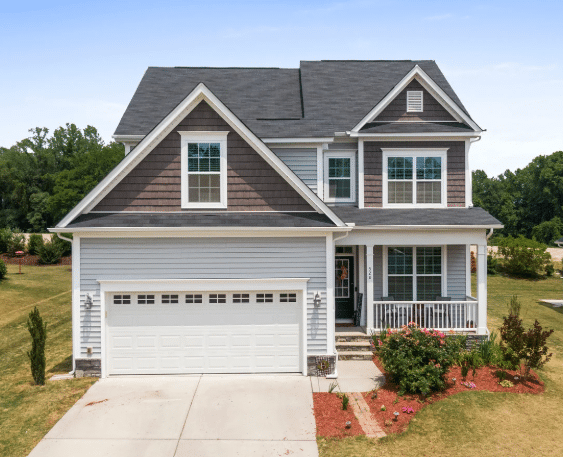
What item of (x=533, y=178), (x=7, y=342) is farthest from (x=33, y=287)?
(x=533, y=178)

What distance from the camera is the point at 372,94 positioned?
1678 centimetres

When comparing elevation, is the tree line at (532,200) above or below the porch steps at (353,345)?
above

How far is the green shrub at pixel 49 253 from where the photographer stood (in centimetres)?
3475

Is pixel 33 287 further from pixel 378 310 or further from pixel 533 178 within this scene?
pixel 533 178

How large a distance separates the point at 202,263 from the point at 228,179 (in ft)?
7.52

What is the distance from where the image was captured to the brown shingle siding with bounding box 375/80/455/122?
48.9 feet

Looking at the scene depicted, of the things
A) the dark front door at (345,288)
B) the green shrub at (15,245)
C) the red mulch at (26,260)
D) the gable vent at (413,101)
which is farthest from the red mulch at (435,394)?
the green shrub at (15,245)

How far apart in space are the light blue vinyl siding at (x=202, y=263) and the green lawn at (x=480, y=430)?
3.36m

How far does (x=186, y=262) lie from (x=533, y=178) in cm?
6638

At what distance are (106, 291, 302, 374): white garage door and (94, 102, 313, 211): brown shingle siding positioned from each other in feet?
7.53

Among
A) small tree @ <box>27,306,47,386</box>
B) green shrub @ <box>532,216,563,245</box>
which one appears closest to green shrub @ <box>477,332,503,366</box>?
small tree @ <box>27,306,47,386</box>

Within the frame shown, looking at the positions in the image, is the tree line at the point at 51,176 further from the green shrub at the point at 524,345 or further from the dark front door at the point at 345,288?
the green shrub at the point at 524,345

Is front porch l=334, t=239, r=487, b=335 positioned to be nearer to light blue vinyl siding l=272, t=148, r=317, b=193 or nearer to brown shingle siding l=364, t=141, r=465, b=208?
brown shingle siding l=364, t=141, r=465, b=208

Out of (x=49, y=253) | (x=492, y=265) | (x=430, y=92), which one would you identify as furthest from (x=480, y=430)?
(x=49, y=253)
